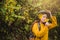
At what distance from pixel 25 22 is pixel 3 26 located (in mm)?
281

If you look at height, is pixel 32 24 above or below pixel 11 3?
below

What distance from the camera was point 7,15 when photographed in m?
4.15

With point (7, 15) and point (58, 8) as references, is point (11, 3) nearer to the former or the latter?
point (7, 15)

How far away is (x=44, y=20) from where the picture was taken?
4.14 m

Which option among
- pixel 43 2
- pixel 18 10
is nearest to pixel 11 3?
pixel 18 10

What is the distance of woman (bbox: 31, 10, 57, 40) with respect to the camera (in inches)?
162

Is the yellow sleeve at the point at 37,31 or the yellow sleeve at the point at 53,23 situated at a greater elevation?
the yellow sleeve at the point at 53,23

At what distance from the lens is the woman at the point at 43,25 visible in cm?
411

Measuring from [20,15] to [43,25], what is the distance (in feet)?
1.03

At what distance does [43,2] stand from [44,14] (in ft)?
0.51

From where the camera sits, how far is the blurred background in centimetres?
415

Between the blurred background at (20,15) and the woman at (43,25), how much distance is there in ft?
0.17

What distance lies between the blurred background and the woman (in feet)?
0.17

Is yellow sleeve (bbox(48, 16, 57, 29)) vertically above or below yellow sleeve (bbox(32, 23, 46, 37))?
above
